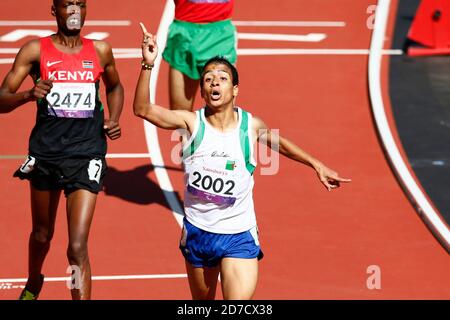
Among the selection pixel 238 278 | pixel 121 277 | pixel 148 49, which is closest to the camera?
pixel 148 49

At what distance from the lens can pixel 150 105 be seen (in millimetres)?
8672

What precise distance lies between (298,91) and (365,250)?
523 centimetres

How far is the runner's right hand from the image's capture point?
892cm

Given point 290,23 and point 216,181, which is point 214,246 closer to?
point 216,181

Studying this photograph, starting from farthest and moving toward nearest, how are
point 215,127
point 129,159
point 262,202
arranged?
point 129,159
point 262,202
point 215,127

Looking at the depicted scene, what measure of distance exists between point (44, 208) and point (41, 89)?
1.31 metres

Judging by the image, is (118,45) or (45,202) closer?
(45,202)

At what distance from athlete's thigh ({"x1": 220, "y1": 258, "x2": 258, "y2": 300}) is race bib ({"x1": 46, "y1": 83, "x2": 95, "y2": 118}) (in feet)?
6.08

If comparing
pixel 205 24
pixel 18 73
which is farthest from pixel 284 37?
pixel 18 73

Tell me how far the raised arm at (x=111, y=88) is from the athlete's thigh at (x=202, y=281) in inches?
54.1

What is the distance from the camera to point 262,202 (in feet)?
42.9

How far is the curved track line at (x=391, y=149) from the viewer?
12.5 m
